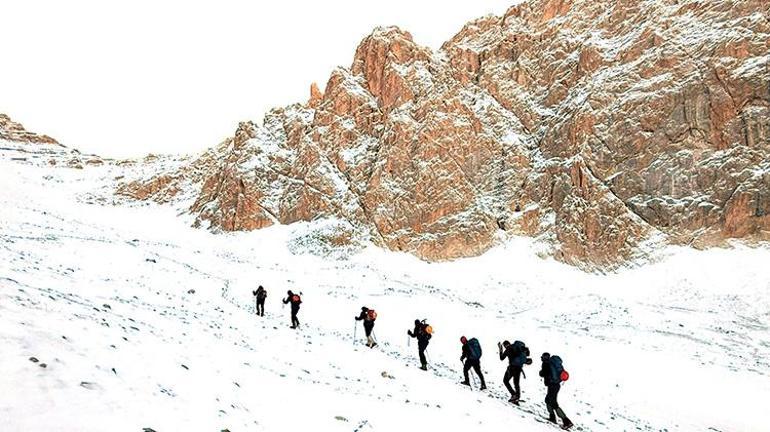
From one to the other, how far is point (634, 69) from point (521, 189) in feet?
71.1

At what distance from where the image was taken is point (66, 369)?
284 inches

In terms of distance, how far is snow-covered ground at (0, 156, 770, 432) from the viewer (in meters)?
7.71

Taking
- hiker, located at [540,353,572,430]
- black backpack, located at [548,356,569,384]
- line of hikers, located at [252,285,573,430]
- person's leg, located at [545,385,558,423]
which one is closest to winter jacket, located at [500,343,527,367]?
line of hikers, located at [252,285,573,430]

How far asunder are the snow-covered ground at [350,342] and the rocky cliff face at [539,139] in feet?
24.6

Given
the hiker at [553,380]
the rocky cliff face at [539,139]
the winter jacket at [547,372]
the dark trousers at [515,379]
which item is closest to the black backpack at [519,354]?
the dark trousers at [515,379]

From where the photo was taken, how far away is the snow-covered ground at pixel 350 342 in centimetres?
771

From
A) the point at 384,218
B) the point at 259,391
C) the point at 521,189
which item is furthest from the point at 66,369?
the point at 521,189

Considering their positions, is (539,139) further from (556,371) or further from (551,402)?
(551,402)

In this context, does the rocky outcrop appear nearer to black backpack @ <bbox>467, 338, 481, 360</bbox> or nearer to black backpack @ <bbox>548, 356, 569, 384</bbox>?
black backpack @ <bbox>467, 338, 481, 360</bbox>

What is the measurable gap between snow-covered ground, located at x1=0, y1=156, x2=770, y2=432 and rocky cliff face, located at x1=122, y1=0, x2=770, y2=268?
749cm

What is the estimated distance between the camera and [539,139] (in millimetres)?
69438

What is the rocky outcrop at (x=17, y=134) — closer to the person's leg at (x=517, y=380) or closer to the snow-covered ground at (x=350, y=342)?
the snow-covered ground at (x=350, y=342)

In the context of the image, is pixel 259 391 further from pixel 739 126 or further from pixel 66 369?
pixel 739 126

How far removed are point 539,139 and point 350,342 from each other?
56057 mm
